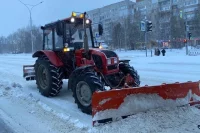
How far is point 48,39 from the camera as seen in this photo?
8.91m

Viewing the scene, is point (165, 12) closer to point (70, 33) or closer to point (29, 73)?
point (29, 73)

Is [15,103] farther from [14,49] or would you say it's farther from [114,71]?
[14,49]

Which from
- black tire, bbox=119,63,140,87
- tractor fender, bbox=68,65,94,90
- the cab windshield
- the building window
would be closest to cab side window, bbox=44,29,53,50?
the cab windshield

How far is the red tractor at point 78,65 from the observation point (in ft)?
21.2

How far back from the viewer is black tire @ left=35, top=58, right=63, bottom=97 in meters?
7.91

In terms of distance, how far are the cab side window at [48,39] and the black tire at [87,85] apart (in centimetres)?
259

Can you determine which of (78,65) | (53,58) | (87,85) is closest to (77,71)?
(87,85)

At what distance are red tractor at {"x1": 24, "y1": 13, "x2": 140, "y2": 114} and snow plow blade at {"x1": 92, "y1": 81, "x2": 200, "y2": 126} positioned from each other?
730 mm

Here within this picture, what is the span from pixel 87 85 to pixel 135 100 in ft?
4.26

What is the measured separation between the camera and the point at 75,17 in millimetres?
7875

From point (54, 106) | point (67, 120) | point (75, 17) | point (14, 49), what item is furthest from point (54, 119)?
point (14, 49)

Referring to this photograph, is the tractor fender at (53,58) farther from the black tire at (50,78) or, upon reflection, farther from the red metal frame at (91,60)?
the red metal frame at (91,60)

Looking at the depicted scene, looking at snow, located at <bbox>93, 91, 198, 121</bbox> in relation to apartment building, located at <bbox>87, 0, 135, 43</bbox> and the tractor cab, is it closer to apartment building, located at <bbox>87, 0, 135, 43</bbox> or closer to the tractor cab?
the tractor cab

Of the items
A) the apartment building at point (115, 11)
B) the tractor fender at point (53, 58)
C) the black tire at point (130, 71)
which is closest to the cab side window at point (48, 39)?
the tractor fender at point (53, 58)
